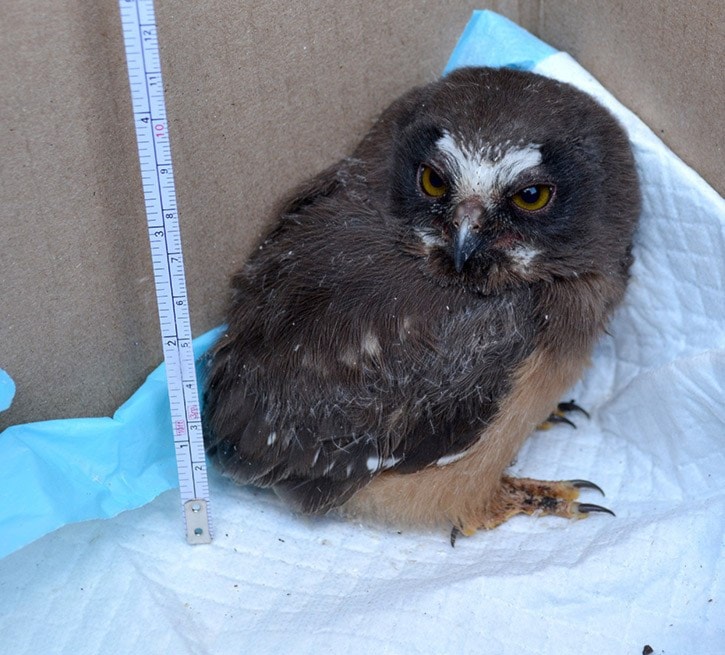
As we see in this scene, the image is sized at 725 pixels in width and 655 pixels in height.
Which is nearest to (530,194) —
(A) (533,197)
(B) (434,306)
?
(A) (533,197)

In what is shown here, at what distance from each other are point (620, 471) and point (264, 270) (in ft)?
3.90

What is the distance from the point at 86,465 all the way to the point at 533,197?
4.31 ft

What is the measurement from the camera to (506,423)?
2.08 meters

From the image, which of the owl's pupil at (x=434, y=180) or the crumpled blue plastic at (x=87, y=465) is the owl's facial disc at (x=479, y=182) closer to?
the owl's pupil at (x=434, y=180)

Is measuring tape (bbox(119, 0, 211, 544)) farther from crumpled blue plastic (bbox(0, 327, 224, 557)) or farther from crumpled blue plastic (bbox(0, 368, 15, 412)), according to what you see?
crumpled blue plastic (bbox(0, 368, 15, 412))

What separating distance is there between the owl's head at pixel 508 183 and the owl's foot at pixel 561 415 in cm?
61

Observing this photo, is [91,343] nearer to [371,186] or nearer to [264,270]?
[264,270]

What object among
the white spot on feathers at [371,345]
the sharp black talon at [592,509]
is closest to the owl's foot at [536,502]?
the sharp black talon at [592,509]

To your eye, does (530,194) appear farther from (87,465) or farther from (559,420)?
(87,465)

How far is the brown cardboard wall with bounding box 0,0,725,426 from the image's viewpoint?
1840mm

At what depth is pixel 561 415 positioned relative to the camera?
2.62 meters

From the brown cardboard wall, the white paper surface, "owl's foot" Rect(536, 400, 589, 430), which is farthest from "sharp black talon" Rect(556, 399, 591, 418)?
the brown cardboard wall

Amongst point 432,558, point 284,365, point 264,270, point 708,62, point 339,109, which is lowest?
point 432,558

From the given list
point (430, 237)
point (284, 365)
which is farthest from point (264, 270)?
point (430, 237)
